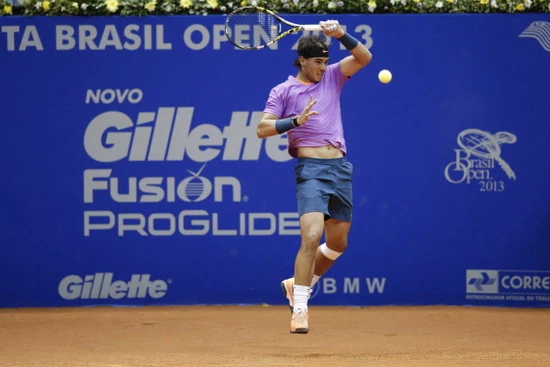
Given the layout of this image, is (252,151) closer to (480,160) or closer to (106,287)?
(106,287)

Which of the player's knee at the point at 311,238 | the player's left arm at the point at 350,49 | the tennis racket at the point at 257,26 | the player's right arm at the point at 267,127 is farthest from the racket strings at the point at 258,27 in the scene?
the player's knee at the point at 311,238

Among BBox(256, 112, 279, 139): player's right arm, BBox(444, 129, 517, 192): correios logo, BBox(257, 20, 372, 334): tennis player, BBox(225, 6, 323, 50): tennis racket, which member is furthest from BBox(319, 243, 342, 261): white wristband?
BBox(444, 129, 517, 192): correios logo

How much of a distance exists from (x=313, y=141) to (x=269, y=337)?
63.8 inches

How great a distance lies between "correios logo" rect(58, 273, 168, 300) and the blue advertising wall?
0.10 metres

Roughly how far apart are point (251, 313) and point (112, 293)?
1.21 metres

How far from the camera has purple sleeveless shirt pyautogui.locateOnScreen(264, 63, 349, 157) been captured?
24.0 ft

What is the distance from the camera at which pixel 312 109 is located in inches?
289

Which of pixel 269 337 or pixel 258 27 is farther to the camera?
pixel 269 337

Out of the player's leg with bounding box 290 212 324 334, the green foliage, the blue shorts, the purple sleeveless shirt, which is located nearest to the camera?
the player's leg with bounding box 290 212 324 334

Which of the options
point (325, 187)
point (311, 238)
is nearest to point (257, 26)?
point (325, 187)

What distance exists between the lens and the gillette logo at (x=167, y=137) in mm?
9367

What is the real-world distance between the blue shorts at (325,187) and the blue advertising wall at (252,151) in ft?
6.39

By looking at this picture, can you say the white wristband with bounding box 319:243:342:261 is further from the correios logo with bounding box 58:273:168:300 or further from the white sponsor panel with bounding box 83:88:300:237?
the correios logo with bounding box 58:273:168:300

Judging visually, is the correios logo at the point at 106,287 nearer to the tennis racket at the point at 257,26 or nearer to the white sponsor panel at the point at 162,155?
the white sponsor panel at the point at 162,155
